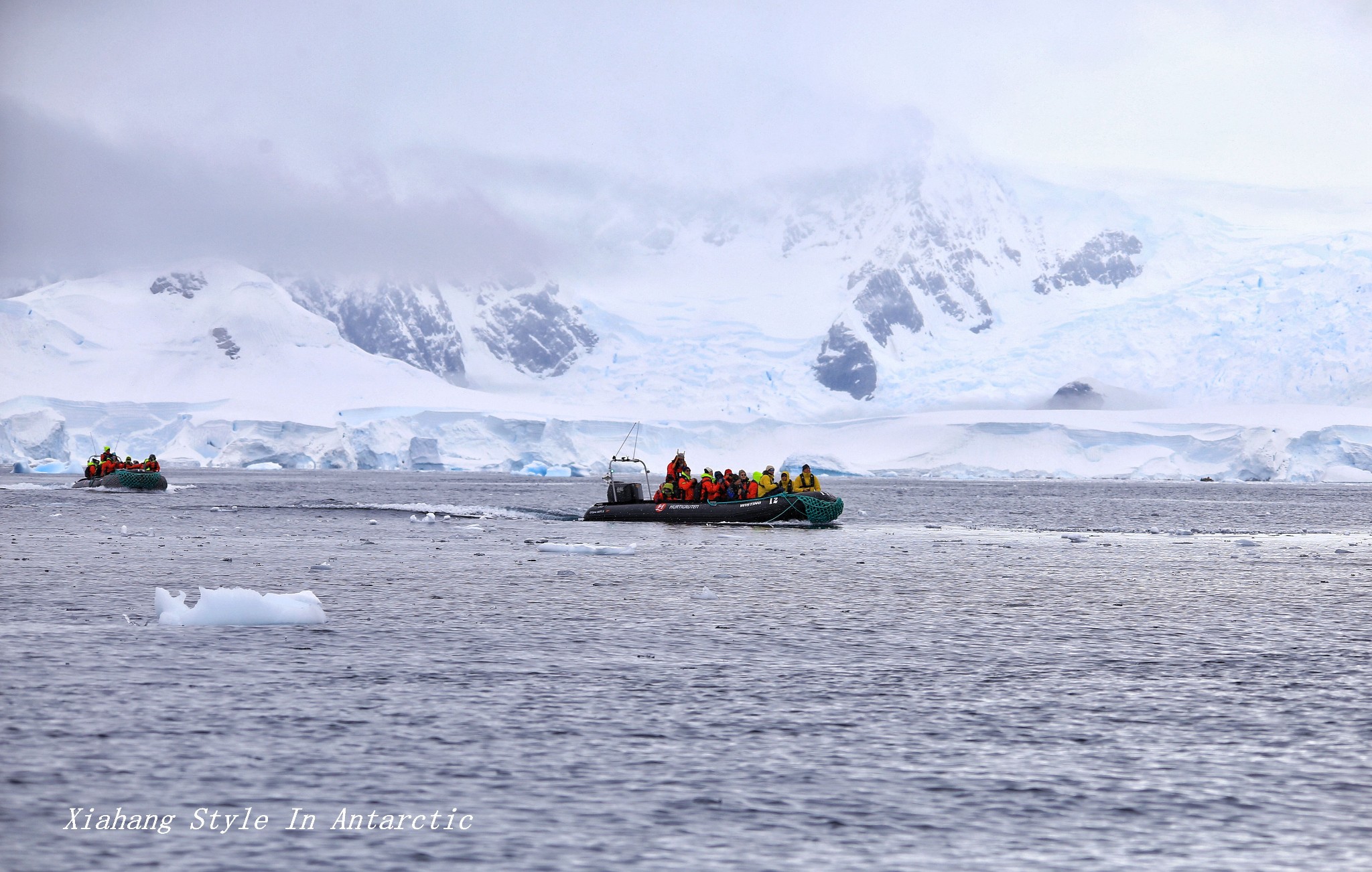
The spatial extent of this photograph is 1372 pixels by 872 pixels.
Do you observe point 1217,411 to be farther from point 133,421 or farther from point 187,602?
point 187,602

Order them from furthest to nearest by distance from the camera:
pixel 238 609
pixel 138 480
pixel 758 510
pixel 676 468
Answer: pixel 138 480, pixel 676 468, pixel 758 510, pixel 238 609

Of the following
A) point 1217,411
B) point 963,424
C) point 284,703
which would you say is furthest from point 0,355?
point 284,703

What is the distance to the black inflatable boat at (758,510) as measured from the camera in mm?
43500

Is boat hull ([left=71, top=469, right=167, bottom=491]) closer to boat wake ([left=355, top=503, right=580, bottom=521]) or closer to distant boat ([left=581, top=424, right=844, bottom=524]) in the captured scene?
boat wake ([left=355, top=503, right=580, bottom=521])

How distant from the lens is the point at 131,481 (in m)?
69.9

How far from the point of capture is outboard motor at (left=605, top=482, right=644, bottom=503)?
46812 millimetres

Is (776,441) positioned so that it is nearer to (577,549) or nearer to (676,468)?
(676,468)

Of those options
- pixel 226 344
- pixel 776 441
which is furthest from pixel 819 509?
pixel 226 344

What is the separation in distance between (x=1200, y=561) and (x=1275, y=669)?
58.7 ft

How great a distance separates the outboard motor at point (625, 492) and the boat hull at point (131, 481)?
3437cm

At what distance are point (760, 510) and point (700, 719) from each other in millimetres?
32053

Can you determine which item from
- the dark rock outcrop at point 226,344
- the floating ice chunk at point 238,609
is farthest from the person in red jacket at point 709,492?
the dark rock outcrop at point 226,344

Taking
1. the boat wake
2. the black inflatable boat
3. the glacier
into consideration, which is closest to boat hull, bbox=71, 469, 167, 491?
the boat wake

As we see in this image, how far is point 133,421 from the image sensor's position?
133m
